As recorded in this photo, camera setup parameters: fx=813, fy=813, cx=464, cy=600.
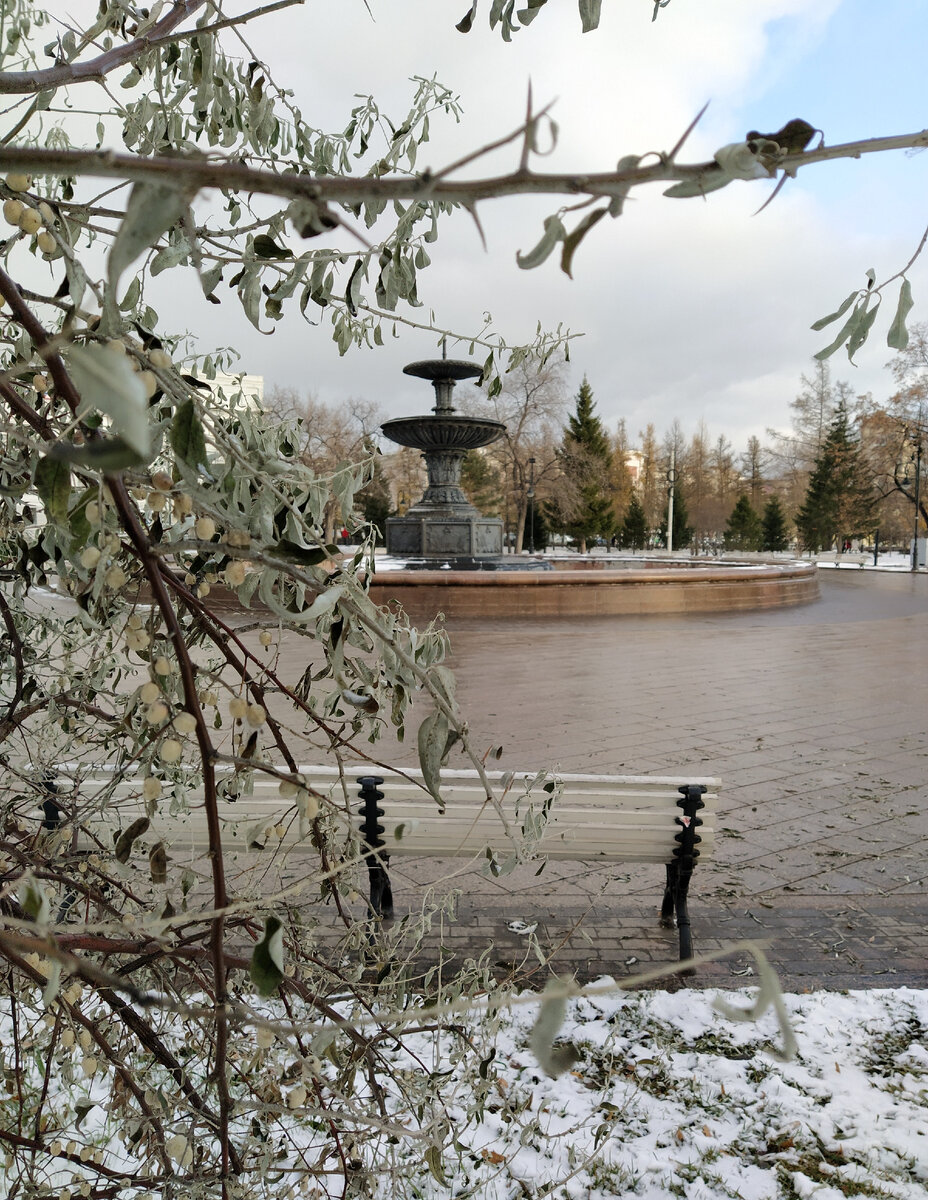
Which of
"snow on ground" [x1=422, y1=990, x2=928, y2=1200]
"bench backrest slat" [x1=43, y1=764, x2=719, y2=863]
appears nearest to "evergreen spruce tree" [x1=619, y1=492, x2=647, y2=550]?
"bench backrest slat" [x1=43, y1=764, x2=719, y2=863]

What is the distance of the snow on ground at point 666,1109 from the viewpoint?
2.31 metres

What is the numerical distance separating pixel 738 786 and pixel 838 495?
48.8 m

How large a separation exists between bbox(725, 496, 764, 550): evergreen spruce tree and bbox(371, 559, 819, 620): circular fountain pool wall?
1484 inches

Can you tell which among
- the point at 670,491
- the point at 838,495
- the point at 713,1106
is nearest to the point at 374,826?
the point at 713,1106

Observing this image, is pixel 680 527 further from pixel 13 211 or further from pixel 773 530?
pixel 13 211

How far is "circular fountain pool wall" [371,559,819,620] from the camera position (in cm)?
1545

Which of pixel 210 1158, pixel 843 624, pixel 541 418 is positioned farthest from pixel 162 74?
pixel 541 418

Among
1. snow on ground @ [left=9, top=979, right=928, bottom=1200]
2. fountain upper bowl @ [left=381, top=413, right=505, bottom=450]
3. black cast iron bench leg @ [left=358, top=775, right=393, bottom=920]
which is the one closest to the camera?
snow on ground @ [left=9, top=979, right=928, bottom=1200]

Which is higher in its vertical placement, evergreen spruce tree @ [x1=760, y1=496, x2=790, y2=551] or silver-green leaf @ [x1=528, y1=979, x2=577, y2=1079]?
evergreen spruce tree @ [x1=760, y1=496, x2=790, y2=551]

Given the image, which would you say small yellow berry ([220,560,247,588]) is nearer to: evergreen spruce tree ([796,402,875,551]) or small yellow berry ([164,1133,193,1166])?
small yellow berry ([164,1133,193,1166])

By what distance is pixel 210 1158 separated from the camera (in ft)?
5.76

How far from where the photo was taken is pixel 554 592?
1575 centimetres

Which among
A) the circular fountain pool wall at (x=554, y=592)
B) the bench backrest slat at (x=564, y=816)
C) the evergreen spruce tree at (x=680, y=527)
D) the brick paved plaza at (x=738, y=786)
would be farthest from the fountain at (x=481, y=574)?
the evergreen spruce tree at (x=680, y=527)

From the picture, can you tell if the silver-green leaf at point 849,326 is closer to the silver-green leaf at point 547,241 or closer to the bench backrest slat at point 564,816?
the silver-green leaf at point 547,241
